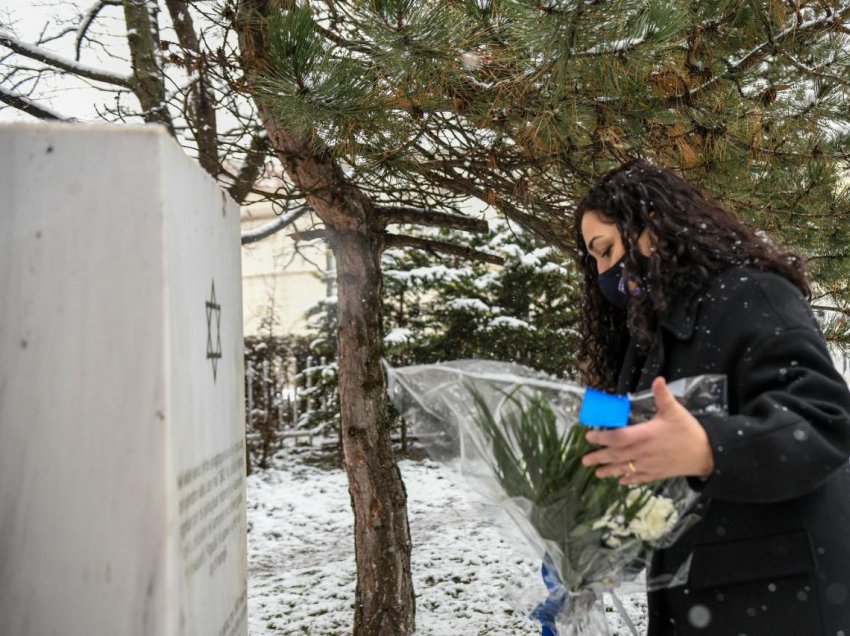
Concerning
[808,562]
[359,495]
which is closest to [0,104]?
[359,495]

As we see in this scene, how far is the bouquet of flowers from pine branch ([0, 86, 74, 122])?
9.87 feet

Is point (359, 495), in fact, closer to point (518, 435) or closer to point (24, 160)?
point (518, 435)

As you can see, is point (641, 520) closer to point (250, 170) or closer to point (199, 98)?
point (199, 98)

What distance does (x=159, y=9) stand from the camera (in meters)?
3.86

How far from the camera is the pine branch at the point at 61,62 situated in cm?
377

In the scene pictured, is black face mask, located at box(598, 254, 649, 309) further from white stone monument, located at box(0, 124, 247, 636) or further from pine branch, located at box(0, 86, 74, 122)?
pine branch, located at box(0, 86, 74, 122)

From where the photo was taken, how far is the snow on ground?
4414mm

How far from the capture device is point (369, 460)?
146 inches

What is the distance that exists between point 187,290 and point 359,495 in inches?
99.2

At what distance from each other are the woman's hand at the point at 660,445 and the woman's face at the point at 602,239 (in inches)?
19.2

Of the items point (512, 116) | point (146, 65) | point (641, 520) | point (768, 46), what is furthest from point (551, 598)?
point (146, 65)

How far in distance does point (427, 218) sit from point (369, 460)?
135 cm

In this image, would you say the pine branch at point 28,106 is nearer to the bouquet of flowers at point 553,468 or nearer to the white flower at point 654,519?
the bouquet of flowers at point 553,468

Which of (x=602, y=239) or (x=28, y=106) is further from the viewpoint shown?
(x=28, y=106)
